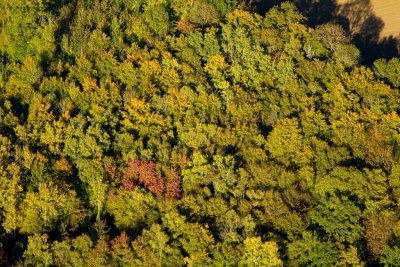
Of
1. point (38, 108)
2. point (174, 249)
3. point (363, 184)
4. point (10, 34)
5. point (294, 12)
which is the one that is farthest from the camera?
point (294, 12)

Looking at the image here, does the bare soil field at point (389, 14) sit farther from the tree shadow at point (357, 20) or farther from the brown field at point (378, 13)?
the tree shadow at point (357, 20)

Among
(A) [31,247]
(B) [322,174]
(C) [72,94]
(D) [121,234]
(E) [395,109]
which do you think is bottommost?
(A) [31,247]

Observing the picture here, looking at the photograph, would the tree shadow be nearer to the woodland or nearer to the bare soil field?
the bare soil field

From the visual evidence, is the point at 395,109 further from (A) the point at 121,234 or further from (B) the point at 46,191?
(B) the point at 46,191

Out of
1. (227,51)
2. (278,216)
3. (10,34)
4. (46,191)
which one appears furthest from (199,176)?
(10,34)

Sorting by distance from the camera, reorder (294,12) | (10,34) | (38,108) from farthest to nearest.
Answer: (294,12) < (10,34) < (38,108)

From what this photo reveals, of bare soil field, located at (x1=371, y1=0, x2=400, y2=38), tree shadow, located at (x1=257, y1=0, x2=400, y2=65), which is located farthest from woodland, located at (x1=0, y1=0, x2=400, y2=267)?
bare soil field, located at (x1=371, y1=0, x2=400, y2=38)
